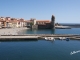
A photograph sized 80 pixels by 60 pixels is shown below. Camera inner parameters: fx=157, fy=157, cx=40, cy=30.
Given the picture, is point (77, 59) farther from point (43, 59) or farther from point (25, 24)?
point (25, 24)

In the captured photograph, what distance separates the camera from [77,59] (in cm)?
2120

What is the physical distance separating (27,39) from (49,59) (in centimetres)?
1783

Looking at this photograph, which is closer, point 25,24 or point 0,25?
point 0,25

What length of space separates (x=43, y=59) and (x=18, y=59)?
333 cm

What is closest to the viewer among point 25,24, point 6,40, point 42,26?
point 6,40

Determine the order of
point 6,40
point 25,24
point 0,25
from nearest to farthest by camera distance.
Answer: point 6,40 → point 0,25 → point 25,24

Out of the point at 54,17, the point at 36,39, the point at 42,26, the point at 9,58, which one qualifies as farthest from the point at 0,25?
the point at 9,58

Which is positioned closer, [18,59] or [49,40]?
[18,59]

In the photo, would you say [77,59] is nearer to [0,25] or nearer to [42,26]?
[0,25]

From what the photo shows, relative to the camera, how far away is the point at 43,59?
21.0 m

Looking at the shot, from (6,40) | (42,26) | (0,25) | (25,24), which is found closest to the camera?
(6,40)

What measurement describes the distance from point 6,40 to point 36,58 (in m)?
17.3

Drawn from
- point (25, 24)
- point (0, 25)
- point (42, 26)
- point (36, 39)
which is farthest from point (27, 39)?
point (25, 24)

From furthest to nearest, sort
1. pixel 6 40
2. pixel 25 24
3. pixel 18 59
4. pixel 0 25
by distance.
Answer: pixel 25 24 < pixel 0 25 < pixel 6 40 < pixel 18 59
